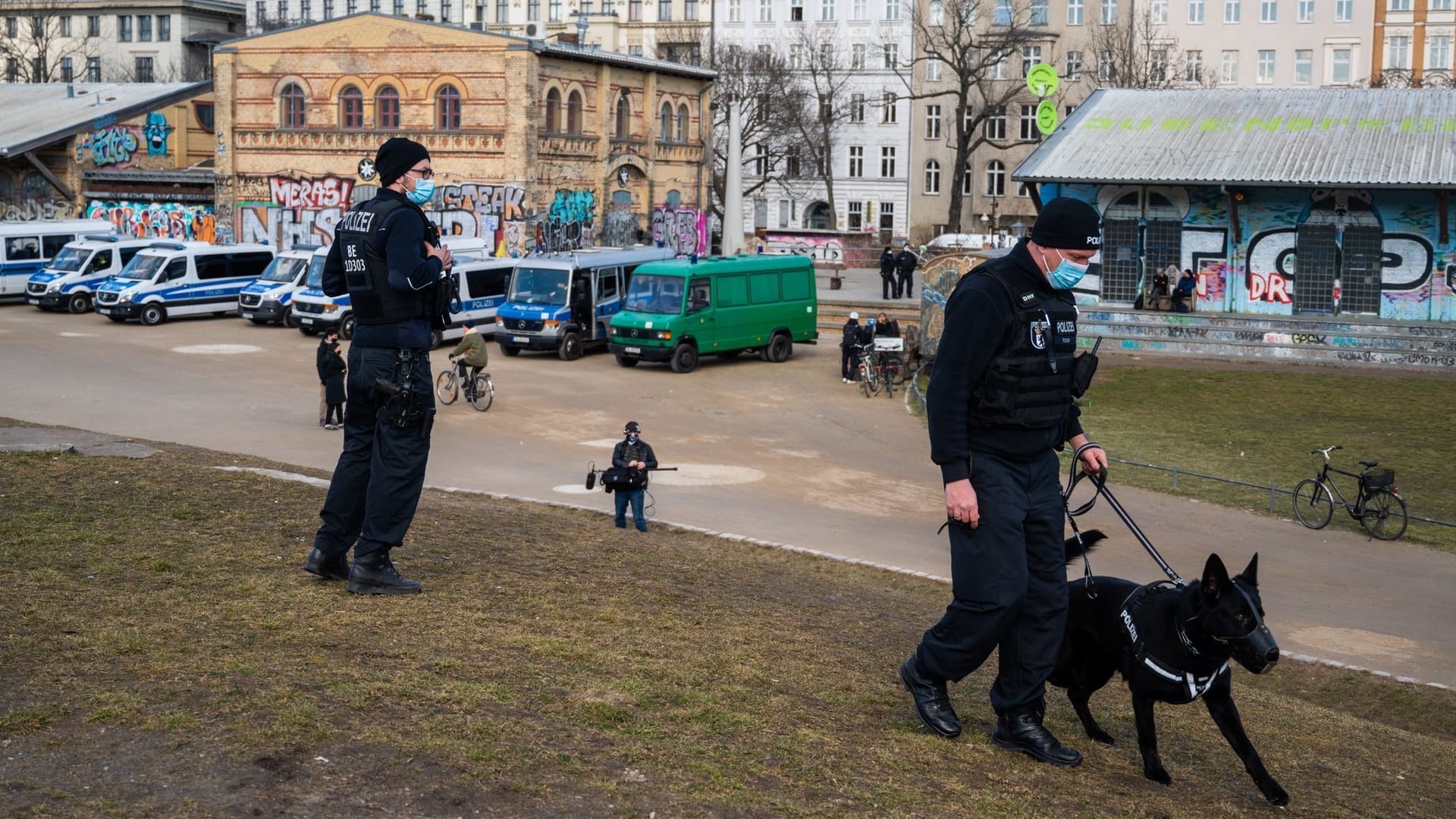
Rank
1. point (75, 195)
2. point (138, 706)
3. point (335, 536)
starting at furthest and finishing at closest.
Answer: point (75, 195) → point (335, 536) → point (138, 706)

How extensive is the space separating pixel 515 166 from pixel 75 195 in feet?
56.1

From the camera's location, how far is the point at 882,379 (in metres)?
28.7

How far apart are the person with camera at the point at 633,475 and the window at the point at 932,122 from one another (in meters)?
64.7

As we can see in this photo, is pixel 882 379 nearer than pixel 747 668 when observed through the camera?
No

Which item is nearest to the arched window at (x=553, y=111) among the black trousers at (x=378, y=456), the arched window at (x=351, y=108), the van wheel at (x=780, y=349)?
the arched window at (x=351, y=108)

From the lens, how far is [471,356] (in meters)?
24.4

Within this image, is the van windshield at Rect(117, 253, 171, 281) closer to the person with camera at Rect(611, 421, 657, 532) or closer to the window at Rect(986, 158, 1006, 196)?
the person with camera at Rect(611, 421, 657, 532)

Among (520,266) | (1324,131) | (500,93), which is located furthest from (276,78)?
(1324,131)

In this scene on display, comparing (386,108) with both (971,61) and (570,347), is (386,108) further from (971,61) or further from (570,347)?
(971,61)

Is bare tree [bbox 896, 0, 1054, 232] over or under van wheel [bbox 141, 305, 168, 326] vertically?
over

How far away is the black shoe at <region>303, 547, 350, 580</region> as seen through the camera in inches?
307

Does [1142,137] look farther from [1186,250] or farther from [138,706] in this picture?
[138,706]

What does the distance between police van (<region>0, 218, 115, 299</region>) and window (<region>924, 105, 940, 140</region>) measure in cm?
4640

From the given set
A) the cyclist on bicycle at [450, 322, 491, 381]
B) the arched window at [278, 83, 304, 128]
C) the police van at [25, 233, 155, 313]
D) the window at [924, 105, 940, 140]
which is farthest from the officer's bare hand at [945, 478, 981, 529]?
the window at [924, 105, 940, 140]
